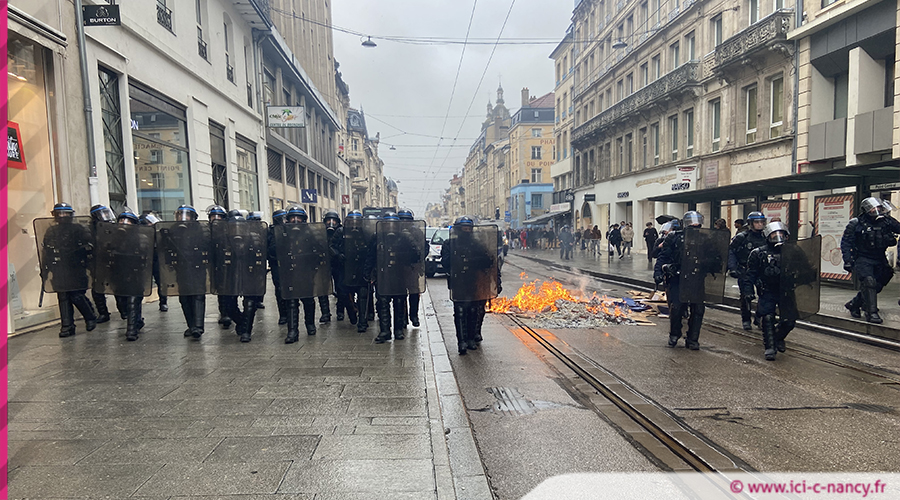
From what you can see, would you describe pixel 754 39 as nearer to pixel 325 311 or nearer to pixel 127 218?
pixel 325 311

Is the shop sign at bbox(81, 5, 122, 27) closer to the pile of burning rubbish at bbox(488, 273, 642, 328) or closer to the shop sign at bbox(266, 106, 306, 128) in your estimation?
the pile of burning rubbish at bbox(488, 273, 642, 328)

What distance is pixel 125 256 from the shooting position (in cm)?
707

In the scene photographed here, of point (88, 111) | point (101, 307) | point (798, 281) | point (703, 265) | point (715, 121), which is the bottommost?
point (101, 307)

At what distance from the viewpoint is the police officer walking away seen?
7074 millimetres

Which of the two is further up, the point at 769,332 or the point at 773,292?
the point at 773,292

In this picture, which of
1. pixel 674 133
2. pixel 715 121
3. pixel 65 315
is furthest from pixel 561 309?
pixel 674 133

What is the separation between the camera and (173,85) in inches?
512

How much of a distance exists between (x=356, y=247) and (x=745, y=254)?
20.4 ft

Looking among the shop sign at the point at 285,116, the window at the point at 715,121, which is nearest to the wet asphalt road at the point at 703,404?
the shop sign at the point at 285,116

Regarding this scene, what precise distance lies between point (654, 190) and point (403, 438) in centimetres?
2722

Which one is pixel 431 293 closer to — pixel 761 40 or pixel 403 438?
pixel 403 438

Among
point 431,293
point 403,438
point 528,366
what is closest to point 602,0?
point 431,293

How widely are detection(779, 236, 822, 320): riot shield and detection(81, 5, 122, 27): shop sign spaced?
11209 millimetres

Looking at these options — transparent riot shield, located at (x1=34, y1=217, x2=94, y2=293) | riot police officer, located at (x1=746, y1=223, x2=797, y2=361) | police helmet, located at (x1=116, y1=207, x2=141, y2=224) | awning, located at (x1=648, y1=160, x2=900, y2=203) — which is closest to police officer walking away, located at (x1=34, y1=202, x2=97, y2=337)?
transparent riot shield, located at (x1=34, y1=217, x2=94, y2=293)
